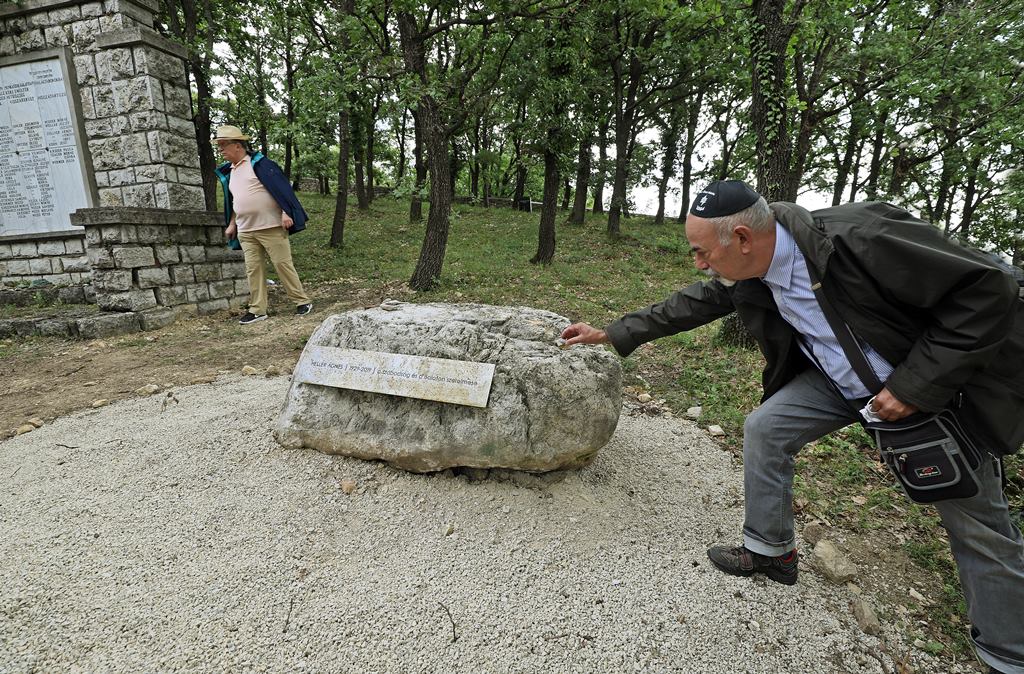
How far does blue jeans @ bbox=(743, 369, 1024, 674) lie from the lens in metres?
1.71

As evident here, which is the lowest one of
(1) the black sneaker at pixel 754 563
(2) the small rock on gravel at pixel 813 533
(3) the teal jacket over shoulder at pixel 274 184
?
(2) the small rock on gravel at pixel 813 533

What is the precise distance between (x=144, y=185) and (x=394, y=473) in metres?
5.96

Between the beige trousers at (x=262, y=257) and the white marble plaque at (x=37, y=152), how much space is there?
2455 millimetres

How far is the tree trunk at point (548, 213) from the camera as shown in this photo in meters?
10.6

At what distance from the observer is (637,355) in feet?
17.7

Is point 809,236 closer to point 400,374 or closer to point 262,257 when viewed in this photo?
point 400,374

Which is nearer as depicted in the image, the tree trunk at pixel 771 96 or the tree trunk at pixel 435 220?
the tree trunk at pixel 771 96

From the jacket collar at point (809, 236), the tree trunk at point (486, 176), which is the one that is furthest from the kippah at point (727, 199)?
the tree trunk at point (486, 176)

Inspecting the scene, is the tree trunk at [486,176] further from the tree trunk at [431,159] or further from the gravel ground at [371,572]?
the gravel ground at [371,572]

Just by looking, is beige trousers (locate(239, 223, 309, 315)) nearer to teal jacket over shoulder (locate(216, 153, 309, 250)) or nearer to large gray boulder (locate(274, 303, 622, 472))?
teal jacket over shoulder (locate(216, 153, 309, 250))

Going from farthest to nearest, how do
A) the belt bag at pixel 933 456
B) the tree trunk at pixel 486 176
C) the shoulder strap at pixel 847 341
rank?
the tree trunk at pixel 486 176, the shoulder strap at pixel 847 341, the belt bag at pixel 933 456

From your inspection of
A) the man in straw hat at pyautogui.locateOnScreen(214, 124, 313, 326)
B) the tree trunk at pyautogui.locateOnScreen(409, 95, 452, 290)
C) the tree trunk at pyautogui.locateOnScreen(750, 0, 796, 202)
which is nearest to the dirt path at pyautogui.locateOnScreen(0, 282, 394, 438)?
the man in straw hat at pyautogui.locateOnScreen(214, 124, 313, 326)

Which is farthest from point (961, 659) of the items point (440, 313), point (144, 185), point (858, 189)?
point (858, 189)

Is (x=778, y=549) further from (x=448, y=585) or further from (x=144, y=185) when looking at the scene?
(x=144, y=185)
